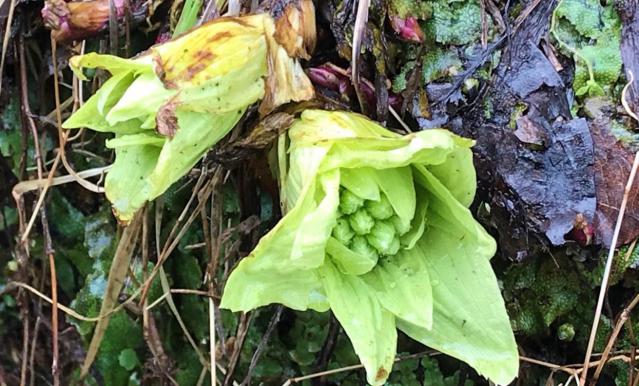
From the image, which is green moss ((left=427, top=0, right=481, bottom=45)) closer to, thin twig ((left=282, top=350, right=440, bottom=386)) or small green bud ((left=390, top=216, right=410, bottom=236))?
small green bud ((left=390, top=216, right=410, bottom=236))

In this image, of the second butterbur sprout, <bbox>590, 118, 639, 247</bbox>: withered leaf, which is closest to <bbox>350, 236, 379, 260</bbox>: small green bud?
the second butterbur sprout

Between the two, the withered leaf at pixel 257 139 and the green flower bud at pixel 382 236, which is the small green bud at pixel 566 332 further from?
the withered leaf at pixel 257 139

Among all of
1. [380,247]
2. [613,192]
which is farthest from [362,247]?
[613,192]

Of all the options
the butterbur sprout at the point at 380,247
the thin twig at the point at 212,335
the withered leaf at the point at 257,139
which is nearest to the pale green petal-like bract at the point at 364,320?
the butterbur sprout at the point at 380,247

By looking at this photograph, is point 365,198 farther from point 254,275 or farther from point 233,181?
point 233,181

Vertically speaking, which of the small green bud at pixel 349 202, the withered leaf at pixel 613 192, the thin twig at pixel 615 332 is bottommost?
the thin twig at pixel 615 332
